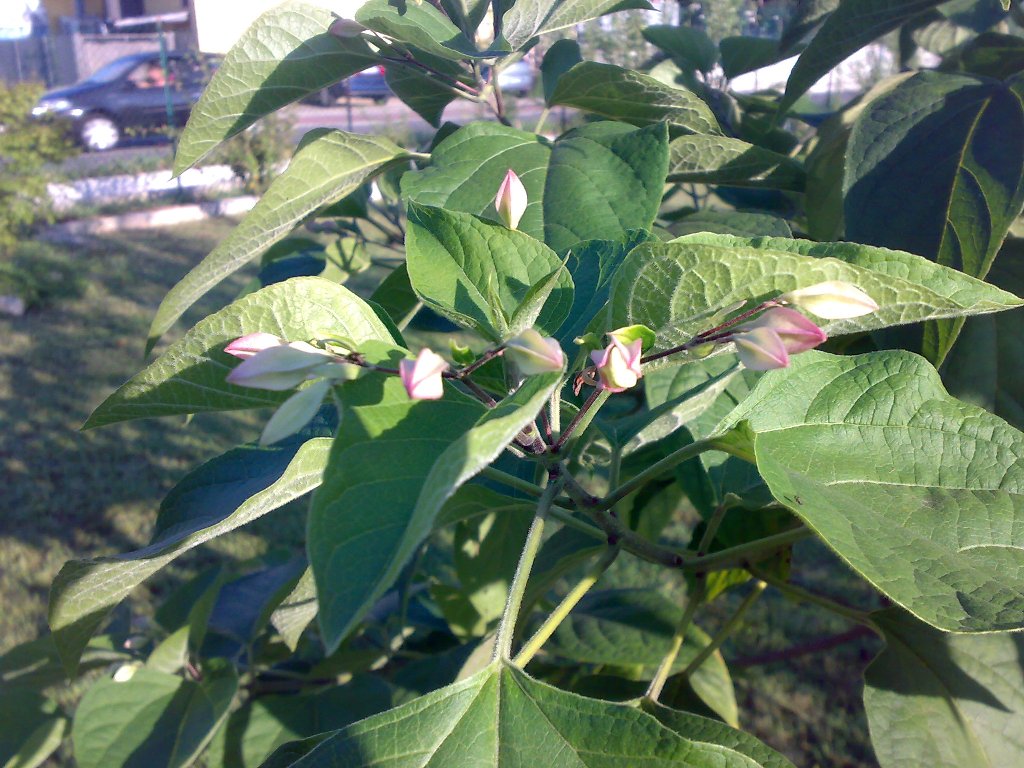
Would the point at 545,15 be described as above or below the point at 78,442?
above

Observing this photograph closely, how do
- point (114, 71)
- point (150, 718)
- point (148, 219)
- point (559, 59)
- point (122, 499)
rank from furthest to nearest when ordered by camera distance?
point (114, 71) < point (148, 219) < point (122, 499) < point (559, 59) < point (150, 718)

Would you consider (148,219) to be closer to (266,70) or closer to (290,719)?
(290,719)

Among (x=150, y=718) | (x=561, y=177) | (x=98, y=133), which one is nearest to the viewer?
(x=561, y=177)

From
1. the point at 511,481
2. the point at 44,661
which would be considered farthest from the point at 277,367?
the point at 44,661

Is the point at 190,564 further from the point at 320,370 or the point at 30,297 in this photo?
the point at 30,297

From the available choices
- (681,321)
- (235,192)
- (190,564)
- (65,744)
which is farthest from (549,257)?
(235,192)

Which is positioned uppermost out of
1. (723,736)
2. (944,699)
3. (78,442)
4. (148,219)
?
(723,736)

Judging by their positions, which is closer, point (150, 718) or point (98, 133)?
point (150, 718)
